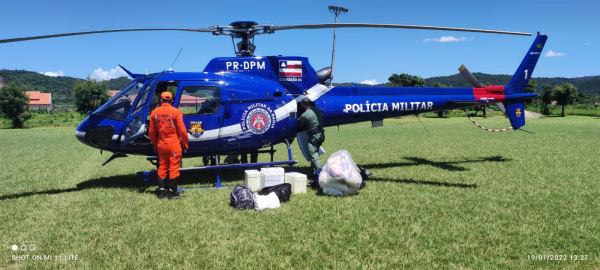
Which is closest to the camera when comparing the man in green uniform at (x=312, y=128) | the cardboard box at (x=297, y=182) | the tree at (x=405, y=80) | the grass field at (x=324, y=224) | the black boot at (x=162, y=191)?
the grass field at (x=324, y=224)

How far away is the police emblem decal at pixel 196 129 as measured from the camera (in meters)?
7.14

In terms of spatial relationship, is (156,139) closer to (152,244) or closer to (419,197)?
(152,244)

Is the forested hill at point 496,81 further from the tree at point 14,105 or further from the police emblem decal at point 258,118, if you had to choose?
the police emblem decal at point 258,118

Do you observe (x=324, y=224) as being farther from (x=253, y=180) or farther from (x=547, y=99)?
(x=547, y=99)

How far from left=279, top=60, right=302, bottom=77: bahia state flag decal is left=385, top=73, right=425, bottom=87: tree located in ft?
213

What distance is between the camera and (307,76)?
8445 mm

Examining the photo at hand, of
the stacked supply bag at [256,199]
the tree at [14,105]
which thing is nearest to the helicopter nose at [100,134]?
the stacked supply bag at [256,199]

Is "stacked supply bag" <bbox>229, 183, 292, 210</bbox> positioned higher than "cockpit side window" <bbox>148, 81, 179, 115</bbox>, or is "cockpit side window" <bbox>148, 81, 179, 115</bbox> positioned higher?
"cockpit side window" <bbox>148, 81, 179, 115</bbox>

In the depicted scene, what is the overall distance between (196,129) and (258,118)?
129 cm

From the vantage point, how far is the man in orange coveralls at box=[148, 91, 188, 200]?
246 inches

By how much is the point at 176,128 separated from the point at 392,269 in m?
4.41

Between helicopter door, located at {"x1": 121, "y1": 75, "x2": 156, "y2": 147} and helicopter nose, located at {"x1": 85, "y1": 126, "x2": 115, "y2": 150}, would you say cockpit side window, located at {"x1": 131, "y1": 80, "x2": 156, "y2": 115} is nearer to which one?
helicopter door, located at {"x1": 121, "y1": 75, "x2": 156, "y2": 147}

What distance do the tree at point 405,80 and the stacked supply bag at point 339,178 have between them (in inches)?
2622

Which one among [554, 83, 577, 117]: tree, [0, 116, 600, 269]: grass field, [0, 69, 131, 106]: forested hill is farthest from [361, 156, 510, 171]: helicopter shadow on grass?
[0, 69, 131, 106]: forested hill
